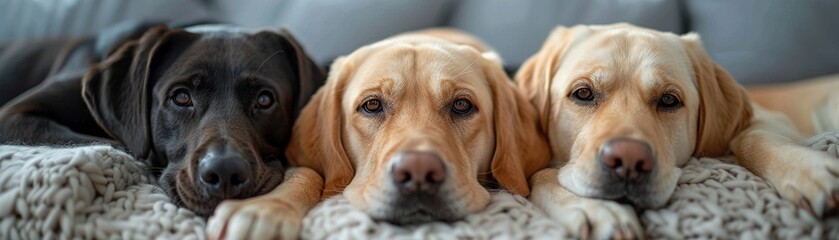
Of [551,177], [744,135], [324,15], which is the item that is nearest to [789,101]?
[744,135]

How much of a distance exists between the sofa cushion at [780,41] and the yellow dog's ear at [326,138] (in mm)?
2222

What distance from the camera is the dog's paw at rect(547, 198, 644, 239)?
1771mm

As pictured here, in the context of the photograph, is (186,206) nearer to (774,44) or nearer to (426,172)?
(426,172)

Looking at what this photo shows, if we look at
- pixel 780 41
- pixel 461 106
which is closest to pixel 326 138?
pixel 461 106

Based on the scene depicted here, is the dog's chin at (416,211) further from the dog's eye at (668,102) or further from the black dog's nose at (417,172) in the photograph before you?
the dog's eye at (668,102)

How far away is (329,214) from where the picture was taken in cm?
193

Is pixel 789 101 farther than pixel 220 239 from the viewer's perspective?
Yes

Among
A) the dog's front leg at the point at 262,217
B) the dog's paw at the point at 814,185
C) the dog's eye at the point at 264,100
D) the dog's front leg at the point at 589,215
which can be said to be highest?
the dog's paw at the point at 814,185

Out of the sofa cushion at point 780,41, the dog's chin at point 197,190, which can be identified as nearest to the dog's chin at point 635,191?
the dog's chin at point 197,190

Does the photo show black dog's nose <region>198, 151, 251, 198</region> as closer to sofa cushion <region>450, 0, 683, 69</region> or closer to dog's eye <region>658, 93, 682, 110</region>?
dog's eye <region>658, 93, 682, 110</region>

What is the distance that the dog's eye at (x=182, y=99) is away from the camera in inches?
92.3

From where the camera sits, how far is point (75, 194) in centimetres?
188

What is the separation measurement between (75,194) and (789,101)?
9.88ft

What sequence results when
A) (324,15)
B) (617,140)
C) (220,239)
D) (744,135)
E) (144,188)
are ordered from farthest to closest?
(324,15), (744,135), (144,188), (617,140), (220,239)
